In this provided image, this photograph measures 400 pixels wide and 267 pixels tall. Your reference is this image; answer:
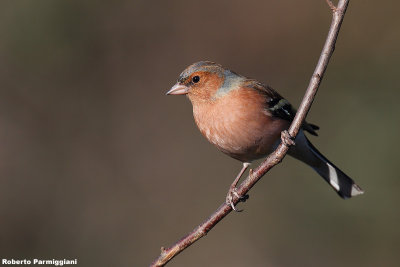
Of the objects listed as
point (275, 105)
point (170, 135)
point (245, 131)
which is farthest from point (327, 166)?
point (170, 135)

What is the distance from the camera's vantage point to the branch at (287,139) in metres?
3.04

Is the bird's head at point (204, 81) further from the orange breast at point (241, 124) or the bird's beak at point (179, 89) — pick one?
the orange breast at point (241, 124)

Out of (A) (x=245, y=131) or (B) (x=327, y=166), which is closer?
(A) (x=245, y=131)

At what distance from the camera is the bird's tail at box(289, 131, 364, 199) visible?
5.66 metres

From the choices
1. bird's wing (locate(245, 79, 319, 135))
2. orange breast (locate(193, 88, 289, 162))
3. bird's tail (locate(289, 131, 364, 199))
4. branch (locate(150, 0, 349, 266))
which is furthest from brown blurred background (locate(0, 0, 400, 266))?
branch (locate(150, 0, 349, 266))

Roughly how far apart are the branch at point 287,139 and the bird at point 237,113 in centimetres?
109

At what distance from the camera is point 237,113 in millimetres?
4941

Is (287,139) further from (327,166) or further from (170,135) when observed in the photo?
(170,135)

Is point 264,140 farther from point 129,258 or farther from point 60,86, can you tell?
point 60,86

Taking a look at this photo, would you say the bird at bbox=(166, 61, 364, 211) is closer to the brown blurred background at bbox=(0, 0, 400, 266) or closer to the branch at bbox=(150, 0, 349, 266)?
the branch at bbox=(150, 0, 349, 266)

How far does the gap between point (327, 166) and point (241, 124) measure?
5.02 feet

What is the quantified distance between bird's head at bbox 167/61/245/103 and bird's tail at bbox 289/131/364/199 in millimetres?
1012

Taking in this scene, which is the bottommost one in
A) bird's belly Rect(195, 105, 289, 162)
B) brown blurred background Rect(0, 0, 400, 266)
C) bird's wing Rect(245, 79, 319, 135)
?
brown blurred background Rect(0, 0, 400, 266)

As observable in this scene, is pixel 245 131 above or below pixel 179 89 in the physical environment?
below
